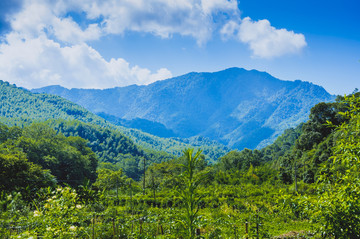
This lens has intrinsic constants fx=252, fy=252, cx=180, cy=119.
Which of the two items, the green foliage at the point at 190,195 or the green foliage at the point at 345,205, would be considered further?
the green foliage at the point at 345,205

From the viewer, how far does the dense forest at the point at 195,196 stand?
281cm

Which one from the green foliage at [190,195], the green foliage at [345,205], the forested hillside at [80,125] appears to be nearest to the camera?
the green foliage at [190,195]

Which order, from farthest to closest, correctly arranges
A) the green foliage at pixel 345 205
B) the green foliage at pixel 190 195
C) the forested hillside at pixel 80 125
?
the forested hillside at pixel 80 125, the green foliage at pixel 345 205, the green foliage at pixel 190 195

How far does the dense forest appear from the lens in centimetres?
281

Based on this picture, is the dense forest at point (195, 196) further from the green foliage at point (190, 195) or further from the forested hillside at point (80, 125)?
the forested hillside at point (80, 125)

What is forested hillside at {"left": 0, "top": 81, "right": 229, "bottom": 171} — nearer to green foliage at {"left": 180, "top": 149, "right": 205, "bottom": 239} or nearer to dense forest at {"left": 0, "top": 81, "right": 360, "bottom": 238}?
dense forest at {"left": 0, "top": 81, "right": 360, "bottom": 238}

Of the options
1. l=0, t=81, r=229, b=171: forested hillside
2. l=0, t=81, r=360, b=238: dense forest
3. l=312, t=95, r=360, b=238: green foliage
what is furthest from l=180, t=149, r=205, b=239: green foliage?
l=0, t=81, r=229, b=171: forested hillside

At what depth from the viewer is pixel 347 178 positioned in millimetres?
3039

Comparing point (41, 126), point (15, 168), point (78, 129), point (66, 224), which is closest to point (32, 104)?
point (78, 129)

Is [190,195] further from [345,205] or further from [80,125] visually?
[80,125]

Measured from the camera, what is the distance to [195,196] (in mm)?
2484

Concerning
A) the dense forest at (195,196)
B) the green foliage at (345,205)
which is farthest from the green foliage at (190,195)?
the green foliage at (345,205)

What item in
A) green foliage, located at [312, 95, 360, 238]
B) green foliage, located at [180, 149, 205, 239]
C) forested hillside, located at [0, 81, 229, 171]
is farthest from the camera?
forested hillside, located at [0, 81, 229, 171]

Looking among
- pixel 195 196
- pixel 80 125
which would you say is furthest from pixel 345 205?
pixel 80 125
